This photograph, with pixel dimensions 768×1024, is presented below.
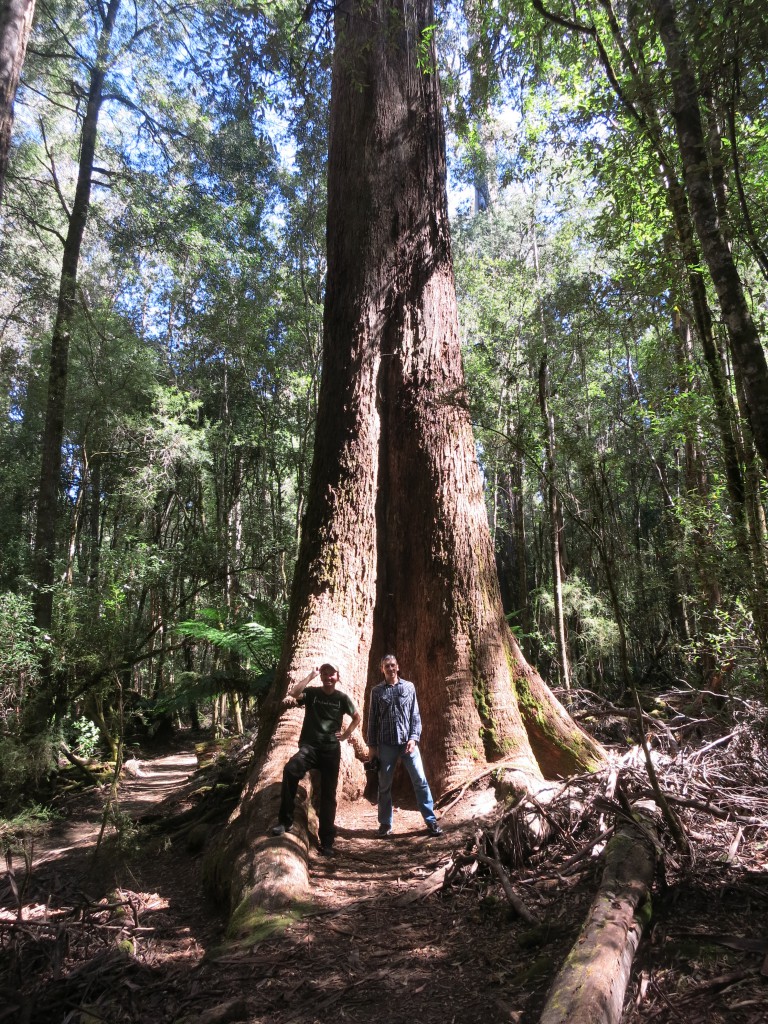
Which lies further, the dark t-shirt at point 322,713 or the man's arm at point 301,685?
the man's arm at point 301,685

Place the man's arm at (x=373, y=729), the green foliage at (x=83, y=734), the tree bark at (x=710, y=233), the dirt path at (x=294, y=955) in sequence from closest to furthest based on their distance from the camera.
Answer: the dirt path at (x=294, y=955) → the tree bark at (x=710, y=233) → the man's arm at (x=373, y=729) → the green foliage at (x=83, y=734)

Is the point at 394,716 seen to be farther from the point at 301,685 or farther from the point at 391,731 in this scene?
the point at 301,685

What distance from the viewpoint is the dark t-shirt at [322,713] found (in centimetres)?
488

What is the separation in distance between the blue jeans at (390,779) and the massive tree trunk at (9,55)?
5.88 meters

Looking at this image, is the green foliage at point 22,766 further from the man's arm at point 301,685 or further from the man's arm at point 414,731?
the man's arm at point 414,731

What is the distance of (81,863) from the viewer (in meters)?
6.09

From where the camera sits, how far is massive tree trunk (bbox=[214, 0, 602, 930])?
557cm

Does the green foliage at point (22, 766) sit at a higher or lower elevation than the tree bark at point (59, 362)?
lower

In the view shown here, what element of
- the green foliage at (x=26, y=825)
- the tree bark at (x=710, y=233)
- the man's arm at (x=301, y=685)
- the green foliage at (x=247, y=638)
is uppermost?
the tree bark at (x=710, y=233)

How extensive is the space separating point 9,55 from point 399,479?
5.18 metres

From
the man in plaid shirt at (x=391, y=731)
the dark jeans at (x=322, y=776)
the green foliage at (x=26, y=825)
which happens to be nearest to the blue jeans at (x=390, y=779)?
the man in plaid shirt at (x=391, y=731)

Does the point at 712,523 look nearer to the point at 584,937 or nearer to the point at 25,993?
the point at 584,937

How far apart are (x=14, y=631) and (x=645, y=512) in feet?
69.5

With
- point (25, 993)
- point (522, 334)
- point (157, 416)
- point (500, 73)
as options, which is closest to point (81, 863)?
point (25, 993)
